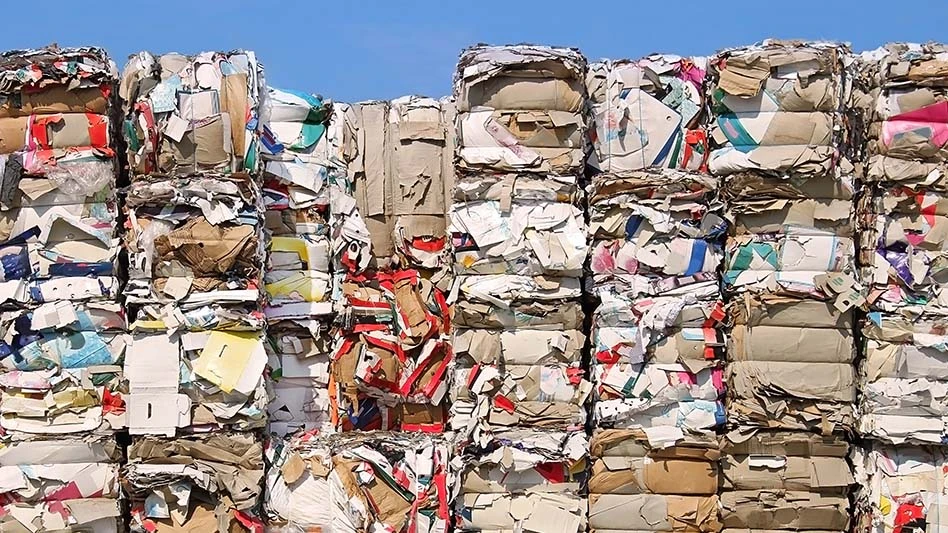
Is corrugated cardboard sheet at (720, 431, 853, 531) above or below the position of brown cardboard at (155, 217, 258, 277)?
below

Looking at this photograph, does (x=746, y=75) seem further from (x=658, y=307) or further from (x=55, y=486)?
(x=55, y=486)

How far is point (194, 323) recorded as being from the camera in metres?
4.32

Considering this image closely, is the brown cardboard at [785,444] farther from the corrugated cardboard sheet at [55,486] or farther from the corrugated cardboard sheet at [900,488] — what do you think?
the corrugated cardboard sheet at [55,486]

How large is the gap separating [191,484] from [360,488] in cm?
71

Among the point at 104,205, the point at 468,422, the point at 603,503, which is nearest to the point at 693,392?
the point at 603,503

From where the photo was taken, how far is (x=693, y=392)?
14.4 ft

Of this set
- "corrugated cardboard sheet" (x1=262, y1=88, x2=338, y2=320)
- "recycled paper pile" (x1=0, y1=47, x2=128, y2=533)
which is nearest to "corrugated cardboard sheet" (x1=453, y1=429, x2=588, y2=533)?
"corrugated cardboard sheet" (x1=262, y1=88, x2=338, y2=320)

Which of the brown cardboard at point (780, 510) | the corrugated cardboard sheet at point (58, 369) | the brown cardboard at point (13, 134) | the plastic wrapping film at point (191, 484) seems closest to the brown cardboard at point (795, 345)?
the brown cardboard at point (780, 510)

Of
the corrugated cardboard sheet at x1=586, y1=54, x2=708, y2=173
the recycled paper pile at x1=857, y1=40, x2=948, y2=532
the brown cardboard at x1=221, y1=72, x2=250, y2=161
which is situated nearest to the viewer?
the recycled paper pile at x1=857, y1=40, x2=948, y2=532

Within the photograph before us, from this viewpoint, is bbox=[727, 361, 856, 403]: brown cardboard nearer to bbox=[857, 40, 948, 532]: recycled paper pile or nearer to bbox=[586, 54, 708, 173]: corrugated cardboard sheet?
bbox=[857, 40, 948, 532]: recycled paper pile

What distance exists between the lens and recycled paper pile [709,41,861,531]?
170 inches

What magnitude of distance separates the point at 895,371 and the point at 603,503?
1.34 m

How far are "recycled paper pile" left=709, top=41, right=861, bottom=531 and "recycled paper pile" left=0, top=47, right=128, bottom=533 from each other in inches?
103

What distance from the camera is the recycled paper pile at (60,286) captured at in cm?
435
